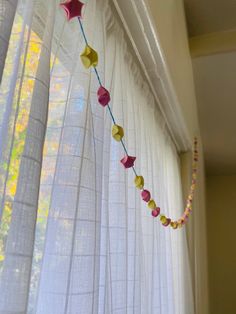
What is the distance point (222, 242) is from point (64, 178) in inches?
140

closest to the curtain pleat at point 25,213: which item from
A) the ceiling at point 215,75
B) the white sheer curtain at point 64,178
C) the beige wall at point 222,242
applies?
the white sheer curtain at point 64,178

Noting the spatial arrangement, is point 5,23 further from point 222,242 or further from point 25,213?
point 222,242

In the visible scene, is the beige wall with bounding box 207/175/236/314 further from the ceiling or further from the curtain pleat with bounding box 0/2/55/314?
the curtain pleat with bounding box 0/2/55/314

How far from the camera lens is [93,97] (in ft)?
2.04

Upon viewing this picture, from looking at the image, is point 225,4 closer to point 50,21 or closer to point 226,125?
point 226,125

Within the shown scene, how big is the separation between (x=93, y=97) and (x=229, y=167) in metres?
3.34

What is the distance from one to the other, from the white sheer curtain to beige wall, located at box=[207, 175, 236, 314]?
299 cm

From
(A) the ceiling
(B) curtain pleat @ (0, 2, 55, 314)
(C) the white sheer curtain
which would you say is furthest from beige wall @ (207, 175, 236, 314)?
(B) curtain pleat @ (0, 2, 55, 314)

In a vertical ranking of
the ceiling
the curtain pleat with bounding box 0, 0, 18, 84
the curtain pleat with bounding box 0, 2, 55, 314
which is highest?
the ceiling

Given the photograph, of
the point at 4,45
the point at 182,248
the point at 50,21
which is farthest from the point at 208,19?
the point at 4,45

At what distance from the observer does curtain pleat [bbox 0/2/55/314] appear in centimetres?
35

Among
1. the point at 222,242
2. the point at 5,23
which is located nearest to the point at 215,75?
the point at 222,242

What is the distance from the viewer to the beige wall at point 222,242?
354 cm

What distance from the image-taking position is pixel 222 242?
3736 mm
